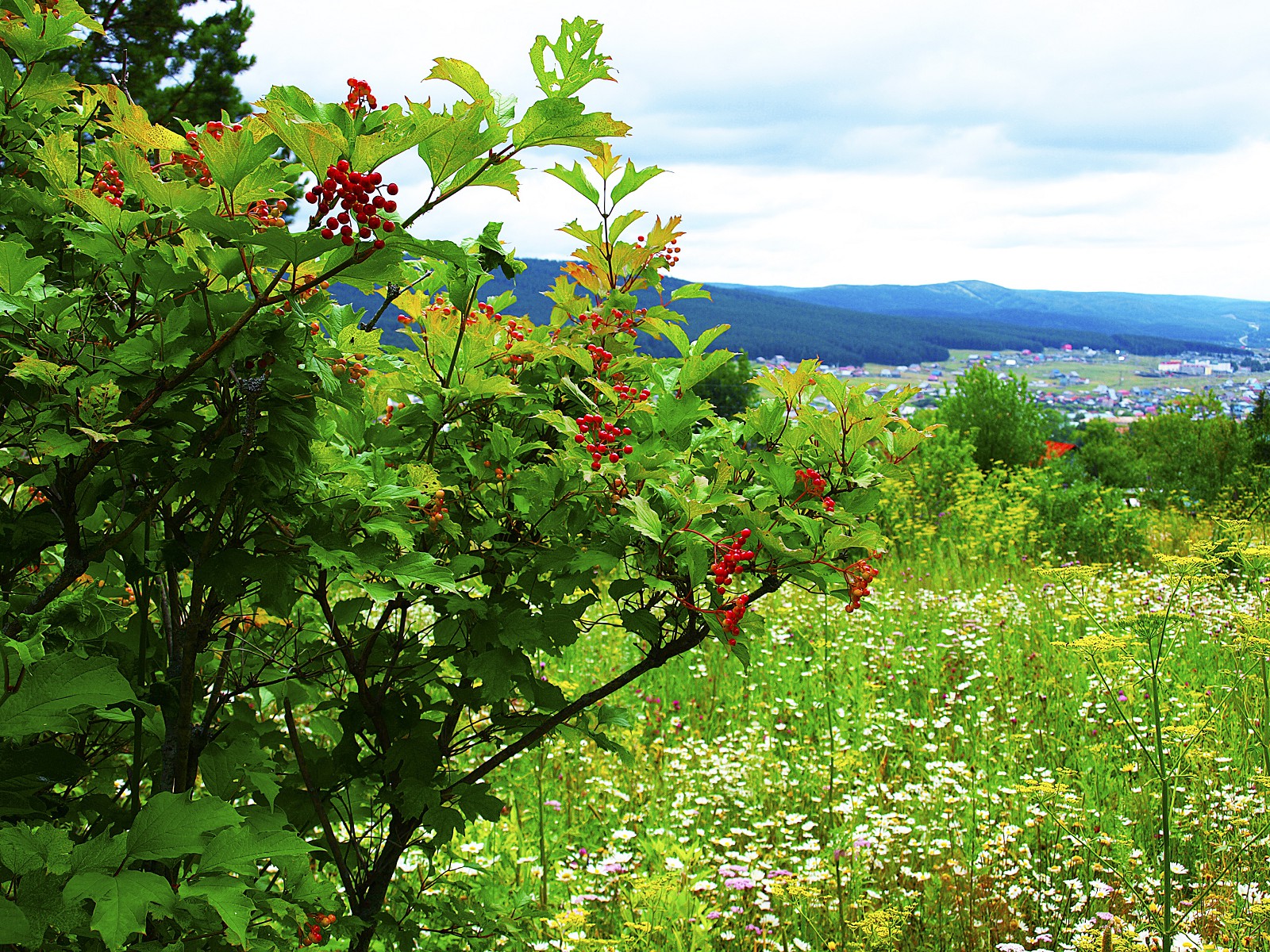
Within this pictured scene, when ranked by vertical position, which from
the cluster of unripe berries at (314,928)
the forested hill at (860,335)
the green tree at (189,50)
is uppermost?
the forested hill at (860,335)

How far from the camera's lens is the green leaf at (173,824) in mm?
943

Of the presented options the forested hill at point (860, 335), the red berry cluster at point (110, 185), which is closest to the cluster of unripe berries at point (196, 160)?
the red berry cluster at point (110, 185)

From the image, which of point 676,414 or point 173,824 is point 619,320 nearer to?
point 676,414

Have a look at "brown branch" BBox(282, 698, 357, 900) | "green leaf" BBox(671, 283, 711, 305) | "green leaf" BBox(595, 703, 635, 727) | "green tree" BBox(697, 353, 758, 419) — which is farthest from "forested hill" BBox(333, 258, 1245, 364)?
"brown branch" BBox(282, 698, 357, 900)

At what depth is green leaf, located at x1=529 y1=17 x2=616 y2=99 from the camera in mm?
1136

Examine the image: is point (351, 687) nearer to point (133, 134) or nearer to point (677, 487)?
point (677, 487)

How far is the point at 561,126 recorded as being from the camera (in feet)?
3.51

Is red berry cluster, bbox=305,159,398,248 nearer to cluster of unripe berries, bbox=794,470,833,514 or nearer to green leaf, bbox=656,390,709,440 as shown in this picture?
green leaf, bbox=656,390,709,440

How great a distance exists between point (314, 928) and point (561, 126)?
156cm

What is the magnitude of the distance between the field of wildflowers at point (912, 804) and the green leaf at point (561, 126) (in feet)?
4.42

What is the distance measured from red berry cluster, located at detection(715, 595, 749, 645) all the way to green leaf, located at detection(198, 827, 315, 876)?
71cm

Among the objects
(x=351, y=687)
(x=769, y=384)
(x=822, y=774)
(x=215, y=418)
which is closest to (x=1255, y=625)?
(x=822, y=774)

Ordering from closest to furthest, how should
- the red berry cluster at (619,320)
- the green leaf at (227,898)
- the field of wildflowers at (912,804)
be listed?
the green leaf at (227,898) → the red berry cluster at (619,320) → the field of wildflowers at (912,804)

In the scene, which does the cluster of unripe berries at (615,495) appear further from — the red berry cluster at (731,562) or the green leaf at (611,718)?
the green leaf at (611,718)
